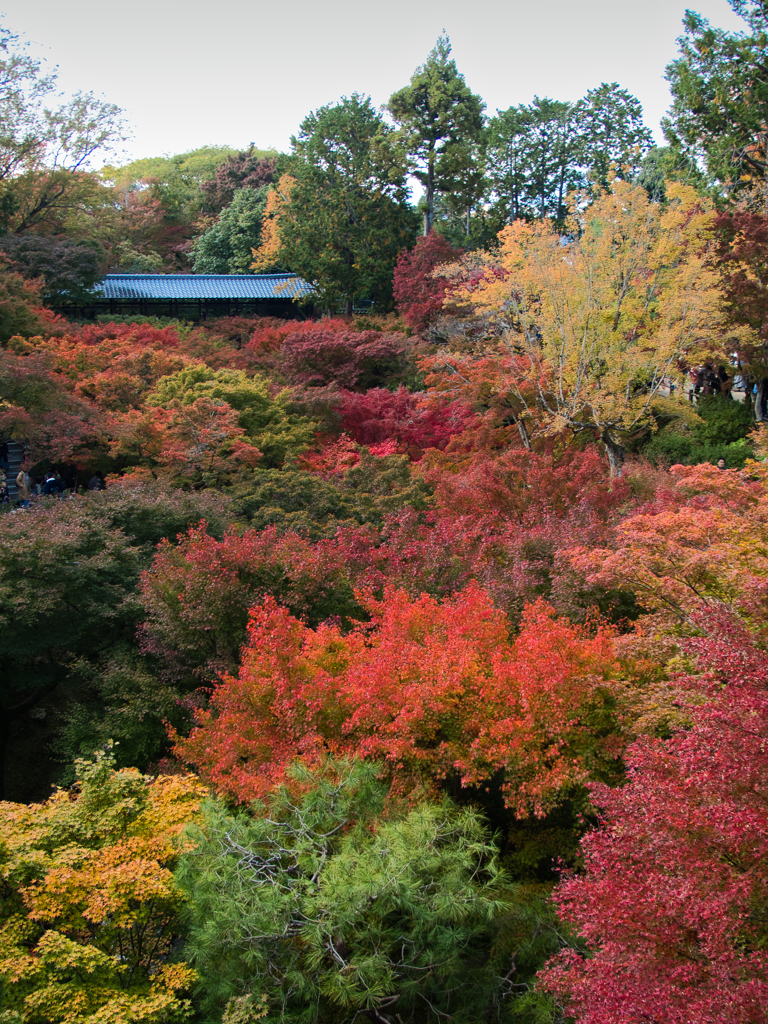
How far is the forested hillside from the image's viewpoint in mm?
6094

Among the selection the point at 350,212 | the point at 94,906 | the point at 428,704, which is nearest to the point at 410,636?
the point at 428,704

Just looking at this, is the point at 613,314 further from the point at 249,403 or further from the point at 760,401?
the point at 249,403

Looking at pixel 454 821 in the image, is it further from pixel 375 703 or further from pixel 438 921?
pixel 375 703

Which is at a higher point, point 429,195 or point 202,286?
point 429,195

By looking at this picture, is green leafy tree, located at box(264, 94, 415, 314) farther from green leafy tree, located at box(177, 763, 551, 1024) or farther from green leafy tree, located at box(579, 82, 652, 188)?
green leafy tree, located at box(177, 763, 551, 1024)

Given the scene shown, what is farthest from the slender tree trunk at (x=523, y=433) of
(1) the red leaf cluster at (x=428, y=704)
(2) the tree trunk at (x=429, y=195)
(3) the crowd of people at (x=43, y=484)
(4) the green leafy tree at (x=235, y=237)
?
(4) the green leafy tree at (x=235, y=237)

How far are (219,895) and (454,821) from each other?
2.28 metres

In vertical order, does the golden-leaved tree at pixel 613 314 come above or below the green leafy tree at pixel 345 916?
above

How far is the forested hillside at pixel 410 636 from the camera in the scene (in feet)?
20.0

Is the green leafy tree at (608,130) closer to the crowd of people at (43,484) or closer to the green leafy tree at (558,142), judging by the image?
the green leafy tree at (558,142)

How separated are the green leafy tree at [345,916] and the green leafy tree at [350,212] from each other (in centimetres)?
2657

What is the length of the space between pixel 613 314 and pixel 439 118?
16851mm

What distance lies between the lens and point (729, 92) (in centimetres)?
2058

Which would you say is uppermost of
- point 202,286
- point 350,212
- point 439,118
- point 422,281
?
point 439,118
